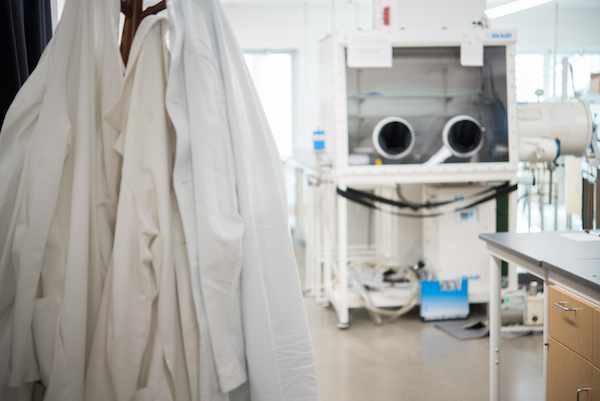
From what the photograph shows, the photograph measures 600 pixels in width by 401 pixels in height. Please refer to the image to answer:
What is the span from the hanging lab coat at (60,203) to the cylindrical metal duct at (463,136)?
7.40 feet

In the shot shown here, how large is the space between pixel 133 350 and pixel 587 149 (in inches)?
119

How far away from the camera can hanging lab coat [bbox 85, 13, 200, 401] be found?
1027mm

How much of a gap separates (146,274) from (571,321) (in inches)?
43.5

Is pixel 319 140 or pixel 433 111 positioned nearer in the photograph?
pixel 433 111

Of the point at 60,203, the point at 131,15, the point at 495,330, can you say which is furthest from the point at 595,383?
the point at 131,15

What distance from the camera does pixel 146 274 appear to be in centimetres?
104

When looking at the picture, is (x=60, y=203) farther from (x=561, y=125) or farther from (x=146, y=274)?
(x=561, y=125)

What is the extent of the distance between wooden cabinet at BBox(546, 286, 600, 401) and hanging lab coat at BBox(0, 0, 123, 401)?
1166 mm

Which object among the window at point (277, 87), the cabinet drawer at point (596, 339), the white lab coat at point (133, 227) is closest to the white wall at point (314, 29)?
the window at point (277, 87)

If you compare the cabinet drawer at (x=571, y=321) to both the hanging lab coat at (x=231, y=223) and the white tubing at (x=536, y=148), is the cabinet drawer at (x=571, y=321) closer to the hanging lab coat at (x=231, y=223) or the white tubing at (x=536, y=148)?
the hanging lab coat at (x=231, y=223)

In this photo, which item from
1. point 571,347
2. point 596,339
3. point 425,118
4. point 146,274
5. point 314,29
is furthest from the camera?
point 314,29

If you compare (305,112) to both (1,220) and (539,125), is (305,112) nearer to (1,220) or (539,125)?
(539,125)

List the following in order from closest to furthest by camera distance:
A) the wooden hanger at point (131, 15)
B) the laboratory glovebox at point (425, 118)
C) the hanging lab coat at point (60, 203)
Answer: the hanging lab coat at point (60, 203) → the wooden hanger at point (131, 15) → the laboratory glovebox at point (425, 118)

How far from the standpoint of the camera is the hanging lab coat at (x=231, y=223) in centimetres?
106
